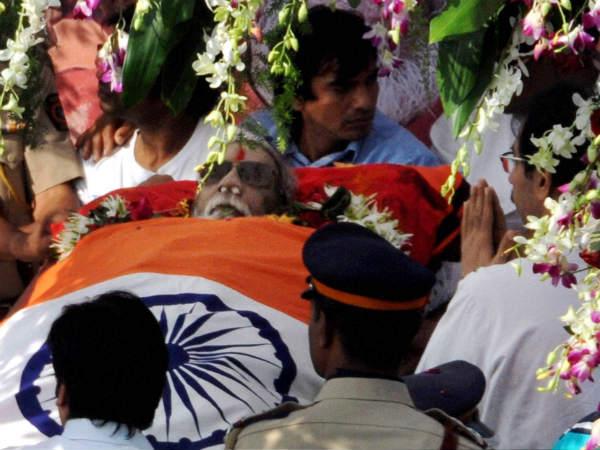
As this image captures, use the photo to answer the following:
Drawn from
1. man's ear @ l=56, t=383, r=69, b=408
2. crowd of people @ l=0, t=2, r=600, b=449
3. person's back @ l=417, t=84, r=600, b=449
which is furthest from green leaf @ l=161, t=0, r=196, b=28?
person's back @ l=417, t=84, r=600, b=449

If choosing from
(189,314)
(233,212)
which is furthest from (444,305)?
(189,314)

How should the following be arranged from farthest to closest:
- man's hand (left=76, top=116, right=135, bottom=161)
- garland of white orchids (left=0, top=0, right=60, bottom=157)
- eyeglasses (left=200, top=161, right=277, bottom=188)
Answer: man's hand (left=76, top=116, right=135, bottom=161)
eyeglasses (left=200, top=161, right=277, bottom=188)
garland of white orchids (left=0, top=0, right=60, bottom=157)

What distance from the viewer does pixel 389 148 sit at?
5695mm

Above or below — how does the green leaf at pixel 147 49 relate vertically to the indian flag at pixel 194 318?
above

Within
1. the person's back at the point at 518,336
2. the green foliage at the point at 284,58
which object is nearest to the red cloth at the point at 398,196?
the person's back at the point at 518,336

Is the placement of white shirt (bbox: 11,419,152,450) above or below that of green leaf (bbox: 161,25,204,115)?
below

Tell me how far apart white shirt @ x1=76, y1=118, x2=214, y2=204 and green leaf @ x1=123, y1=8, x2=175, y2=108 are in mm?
2637

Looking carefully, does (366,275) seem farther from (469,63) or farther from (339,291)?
(469,63)

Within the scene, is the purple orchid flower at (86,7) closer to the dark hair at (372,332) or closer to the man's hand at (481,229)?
the dark hair at (372,332)

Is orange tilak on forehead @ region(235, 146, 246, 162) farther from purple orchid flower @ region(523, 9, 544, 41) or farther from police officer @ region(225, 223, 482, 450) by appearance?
purple orchid flower @ region(523, 9, 544, 41)

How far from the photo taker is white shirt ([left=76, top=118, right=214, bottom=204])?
566cm

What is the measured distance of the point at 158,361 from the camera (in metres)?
2.98

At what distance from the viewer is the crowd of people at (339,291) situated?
112 inches

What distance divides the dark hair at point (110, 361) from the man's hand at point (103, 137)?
2.96 m
